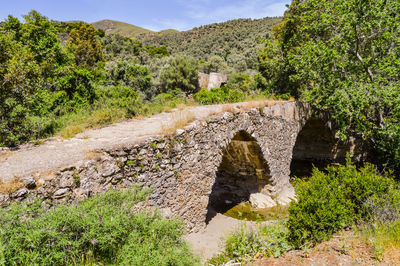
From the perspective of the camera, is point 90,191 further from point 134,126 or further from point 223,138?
point 223,138

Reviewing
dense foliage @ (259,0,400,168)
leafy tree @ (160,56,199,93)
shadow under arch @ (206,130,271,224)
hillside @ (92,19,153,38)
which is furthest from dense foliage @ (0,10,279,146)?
hillside @ (92,19,153,38)

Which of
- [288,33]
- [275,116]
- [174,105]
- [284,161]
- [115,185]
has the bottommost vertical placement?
[284,161]

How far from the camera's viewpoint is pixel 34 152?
4.57m

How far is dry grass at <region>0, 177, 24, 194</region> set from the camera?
3021 mm

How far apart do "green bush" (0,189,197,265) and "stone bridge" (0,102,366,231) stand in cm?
83

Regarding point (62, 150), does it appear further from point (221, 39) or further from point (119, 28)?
point (119, 28)

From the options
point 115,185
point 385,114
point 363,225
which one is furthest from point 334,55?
point 115,185

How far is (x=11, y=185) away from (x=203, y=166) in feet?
14.0

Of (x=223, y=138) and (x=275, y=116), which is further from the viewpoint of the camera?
(x=275, y=116)

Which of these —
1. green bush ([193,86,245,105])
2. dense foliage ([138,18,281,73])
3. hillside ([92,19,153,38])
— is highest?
hillside ([92,19,153,38])

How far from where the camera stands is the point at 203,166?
6.45 m

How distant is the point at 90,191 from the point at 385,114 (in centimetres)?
1092

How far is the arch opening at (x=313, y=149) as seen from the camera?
13.5m

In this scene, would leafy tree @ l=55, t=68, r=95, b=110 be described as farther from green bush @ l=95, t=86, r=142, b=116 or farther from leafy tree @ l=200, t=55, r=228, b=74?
leafy tree @ l=200, t=55, r=228, b=74
